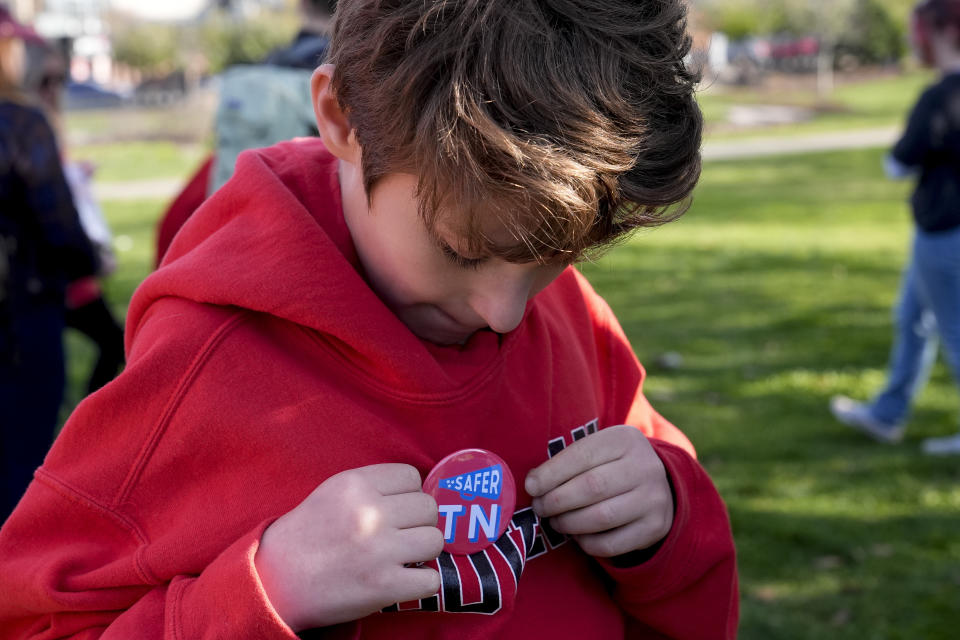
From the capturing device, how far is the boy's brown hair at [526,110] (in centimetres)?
123

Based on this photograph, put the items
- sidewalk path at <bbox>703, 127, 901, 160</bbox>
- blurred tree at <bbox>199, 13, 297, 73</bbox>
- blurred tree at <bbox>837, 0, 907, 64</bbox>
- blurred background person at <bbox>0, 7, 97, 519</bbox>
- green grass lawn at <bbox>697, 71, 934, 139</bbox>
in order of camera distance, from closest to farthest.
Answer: blurred background person at <bbox>0, 7, 97, 519</bbox> → sidewalk path at <bbox>703, 127, 901, 160</bbox> → green grass lawn at <bbox>697, 71, 934, 139</bbox> → blurred tree at <bbox>199, 13, 297, 73</bbox> → blurred tree at <bbox>837, 0, 907, 64</bbox>

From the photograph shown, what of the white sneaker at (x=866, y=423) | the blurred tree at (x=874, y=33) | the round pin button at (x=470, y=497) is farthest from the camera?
the blurred tree at (x=874, y=33)

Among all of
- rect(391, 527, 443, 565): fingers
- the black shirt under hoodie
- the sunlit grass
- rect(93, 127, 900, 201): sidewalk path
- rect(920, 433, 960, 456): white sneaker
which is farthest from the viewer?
rect(93, 127, 900, 201): sidewalk path

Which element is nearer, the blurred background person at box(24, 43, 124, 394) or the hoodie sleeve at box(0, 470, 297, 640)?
the hoodie sleeve at box(0, 470, 297, 640)

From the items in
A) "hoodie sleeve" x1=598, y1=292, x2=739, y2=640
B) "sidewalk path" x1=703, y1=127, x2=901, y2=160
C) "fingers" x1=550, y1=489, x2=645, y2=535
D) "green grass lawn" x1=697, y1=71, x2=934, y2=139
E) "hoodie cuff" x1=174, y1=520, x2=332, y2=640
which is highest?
"hoodie cuff" x1=174, y1=520, x2=332, y2=640

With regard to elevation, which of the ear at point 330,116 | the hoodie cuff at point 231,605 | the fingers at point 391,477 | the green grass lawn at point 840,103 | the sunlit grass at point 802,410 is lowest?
the green grass lawn at point 840,103

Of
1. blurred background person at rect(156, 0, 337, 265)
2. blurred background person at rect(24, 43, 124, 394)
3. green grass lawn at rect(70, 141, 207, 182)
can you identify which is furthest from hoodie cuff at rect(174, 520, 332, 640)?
green grass lawn at rect(70, 141, 207, 182)

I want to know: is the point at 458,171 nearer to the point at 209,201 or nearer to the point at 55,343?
the point at 209,201

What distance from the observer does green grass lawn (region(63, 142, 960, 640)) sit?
14.1 feet

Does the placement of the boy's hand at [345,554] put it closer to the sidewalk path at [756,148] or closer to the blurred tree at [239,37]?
the sidewalk path at [756,148]

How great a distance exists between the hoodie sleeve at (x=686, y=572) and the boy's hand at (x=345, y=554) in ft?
1.38

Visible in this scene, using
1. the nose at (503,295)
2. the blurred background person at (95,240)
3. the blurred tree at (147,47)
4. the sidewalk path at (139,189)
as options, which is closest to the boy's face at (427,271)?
the nose at (503,295)

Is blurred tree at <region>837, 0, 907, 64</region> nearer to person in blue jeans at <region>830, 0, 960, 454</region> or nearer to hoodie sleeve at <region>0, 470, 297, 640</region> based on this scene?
person in blue jeans at <region>830, 0, 960, 454</region>

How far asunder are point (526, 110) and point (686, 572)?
841 millimetres
